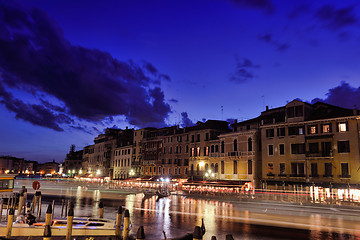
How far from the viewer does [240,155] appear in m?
48.0

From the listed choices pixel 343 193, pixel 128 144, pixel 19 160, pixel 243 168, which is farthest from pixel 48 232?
pixel 19 160

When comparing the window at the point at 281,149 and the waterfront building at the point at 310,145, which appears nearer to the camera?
the waterfront building at the point at 310,145

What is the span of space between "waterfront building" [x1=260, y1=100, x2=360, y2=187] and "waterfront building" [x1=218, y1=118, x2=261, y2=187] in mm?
1804

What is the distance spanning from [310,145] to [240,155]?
12.0 metres

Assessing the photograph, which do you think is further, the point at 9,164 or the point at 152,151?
the point at 9,164

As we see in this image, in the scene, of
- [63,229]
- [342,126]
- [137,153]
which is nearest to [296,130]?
[342,126]

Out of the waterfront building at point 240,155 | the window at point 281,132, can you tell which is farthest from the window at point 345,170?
Answer: the waterfront building at point 240,155

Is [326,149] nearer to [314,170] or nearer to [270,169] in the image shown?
[314,170]

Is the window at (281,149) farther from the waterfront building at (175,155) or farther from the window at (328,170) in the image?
the waterfront building at (175,155)

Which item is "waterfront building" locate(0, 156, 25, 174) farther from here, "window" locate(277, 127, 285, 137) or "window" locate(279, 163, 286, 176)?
"window" locate(277, 127, 285, 137)

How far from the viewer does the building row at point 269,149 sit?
36344 mm

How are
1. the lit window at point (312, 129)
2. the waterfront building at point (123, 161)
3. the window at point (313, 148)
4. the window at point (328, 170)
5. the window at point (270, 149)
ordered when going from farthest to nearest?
1. the waterfront building at point (123, 161)
2. the window at point (270, 149)
3. the lit window at point (312, 129)
4. the window at point (313, 148)
5. the window at point (328, 170)

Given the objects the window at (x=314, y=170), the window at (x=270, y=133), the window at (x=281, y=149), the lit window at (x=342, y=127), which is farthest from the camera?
the window at (x=270, y=133)

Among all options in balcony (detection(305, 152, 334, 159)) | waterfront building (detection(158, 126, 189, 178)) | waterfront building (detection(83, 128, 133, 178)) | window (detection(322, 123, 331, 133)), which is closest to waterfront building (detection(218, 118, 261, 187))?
balcony (detection(305, 152, 334, 159))
